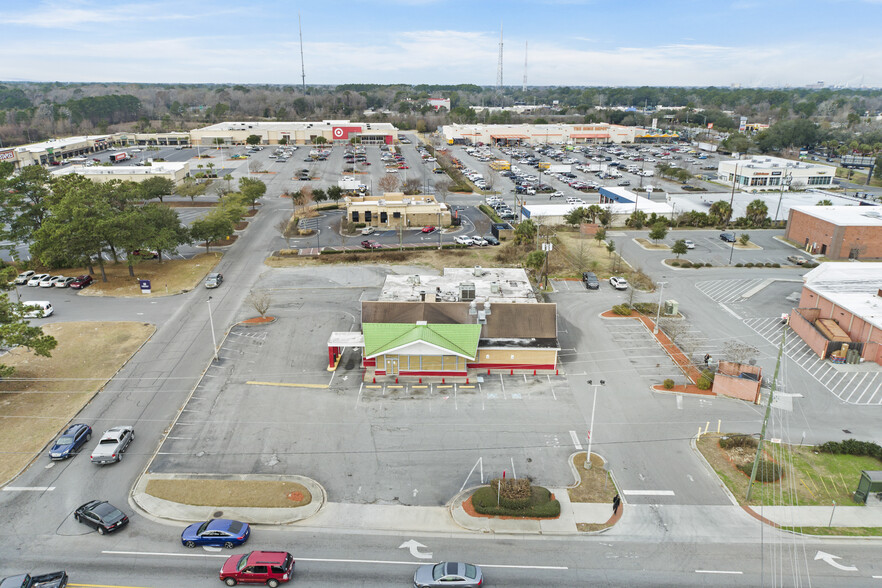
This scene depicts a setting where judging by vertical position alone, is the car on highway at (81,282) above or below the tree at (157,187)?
below

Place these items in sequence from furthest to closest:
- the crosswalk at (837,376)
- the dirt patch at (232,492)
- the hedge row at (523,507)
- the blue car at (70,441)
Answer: the crosswalk at (837,376), the blue car at (70,441), the dirt patch at (232,492), the hedge row at (523,507)

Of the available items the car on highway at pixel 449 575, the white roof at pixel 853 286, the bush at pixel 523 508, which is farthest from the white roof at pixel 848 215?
the car on highway at pixel 449 575

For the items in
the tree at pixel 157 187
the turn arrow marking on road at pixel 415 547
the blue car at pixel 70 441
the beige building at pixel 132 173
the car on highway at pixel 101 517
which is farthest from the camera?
the beige building at pixel 132 173

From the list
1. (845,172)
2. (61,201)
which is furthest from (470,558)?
(845,172)

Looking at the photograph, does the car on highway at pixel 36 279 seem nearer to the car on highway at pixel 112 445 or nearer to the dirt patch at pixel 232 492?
the car on highway at pixel 112 445

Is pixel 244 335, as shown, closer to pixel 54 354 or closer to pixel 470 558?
pixel 54 354

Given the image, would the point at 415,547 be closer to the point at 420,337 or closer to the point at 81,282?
the point at 420,337

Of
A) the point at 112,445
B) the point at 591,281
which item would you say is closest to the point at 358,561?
the point at 112,445

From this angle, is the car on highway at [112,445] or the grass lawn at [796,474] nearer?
the grass lawn at [796,474]
